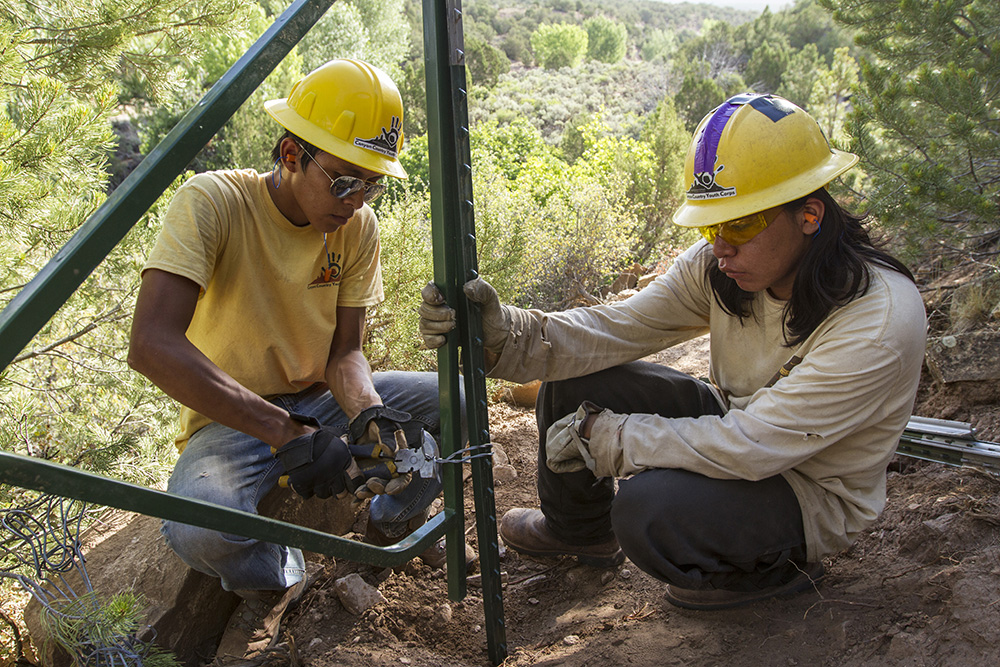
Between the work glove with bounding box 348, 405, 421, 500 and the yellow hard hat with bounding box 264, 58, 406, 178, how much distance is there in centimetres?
74

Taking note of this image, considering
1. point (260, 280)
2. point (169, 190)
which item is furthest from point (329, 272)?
point (169, 190)

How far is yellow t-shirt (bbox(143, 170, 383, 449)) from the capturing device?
2.09 m

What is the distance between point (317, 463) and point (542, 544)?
102 cm

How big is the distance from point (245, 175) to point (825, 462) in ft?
6.52

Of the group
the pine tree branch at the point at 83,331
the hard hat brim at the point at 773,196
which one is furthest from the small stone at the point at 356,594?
the pine tree branch at the point at 83,331

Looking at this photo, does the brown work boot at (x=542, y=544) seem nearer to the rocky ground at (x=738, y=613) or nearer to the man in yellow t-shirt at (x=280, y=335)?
the rocky ground at (x=738, y=613)

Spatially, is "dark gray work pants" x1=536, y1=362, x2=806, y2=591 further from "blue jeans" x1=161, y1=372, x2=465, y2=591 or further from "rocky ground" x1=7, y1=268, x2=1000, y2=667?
"blue jeans" x1=161, y1=372, x2=465, y2=591

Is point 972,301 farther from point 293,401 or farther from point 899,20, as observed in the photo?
point 293,401

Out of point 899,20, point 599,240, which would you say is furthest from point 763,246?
point 599,240

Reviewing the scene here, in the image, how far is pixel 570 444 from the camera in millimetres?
2051

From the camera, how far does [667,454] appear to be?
1.92m

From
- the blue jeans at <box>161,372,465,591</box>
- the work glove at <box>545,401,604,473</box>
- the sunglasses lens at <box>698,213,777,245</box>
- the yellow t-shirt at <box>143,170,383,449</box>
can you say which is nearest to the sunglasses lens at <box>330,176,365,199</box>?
the yellow t-shirt at <box>143,170,383,449</box>

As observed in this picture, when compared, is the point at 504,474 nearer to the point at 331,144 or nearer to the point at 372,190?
the point at 372,190

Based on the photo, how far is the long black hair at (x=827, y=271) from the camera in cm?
184
